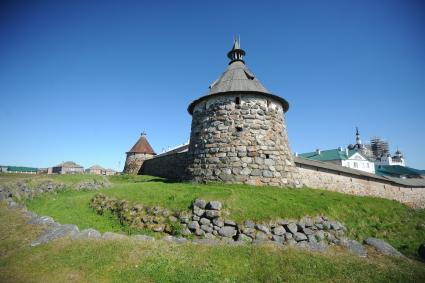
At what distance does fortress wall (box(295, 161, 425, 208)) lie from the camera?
21.3 meters

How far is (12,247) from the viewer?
6.65 m

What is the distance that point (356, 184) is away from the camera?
25078mm

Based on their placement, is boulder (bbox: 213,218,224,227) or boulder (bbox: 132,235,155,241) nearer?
boulder (bbox: 132,235,155,241)

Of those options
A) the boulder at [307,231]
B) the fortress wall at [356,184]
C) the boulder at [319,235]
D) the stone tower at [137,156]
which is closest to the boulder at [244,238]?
the boulder at [307,231]

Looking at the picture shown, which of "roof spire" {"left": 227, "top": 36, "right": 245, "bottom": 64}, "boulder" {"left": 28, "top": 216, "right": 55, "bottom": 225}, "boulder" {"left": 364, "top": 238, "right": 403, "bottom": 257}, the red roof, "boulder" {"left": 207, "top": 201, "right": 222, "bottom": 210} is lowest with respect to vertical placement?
"boulder" {"left": 364, "top": 238, "right": 403, "bottom": 257}

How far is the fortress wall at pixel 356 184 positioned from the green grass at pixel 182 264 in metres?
11.5

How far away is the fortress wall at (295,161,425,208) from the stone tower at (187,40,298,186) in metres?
5.72

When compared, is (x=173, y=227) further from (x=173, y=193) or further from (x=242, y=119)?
(x=242, y=119)

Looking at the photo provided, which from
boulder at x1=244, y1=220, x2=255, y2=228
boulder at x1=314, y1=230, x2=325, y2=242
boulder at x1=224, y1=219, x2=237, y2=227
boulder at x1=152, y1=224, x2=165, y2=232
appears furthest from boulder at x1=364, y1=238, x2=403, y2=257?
boulder at x1=152, y1=224, x2=165, y2=232

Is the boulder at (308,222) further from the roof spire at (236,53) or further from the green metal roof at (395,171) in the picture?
the green metal roof at (395,171)

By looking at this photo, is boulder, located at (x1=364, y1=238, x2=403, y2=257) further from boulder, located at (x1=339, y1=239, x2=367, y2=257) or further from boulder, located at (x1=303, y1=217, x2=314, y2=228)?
boulder, located at (x1=303, y1=217, x2=314, y2=228)

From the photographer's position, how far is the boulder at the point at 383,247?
7.15m

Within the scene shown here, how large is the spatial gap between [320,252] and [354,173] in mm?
21757

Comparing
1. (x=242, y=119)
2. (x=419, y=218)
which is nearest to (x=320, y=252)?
(x=242, y=119)
